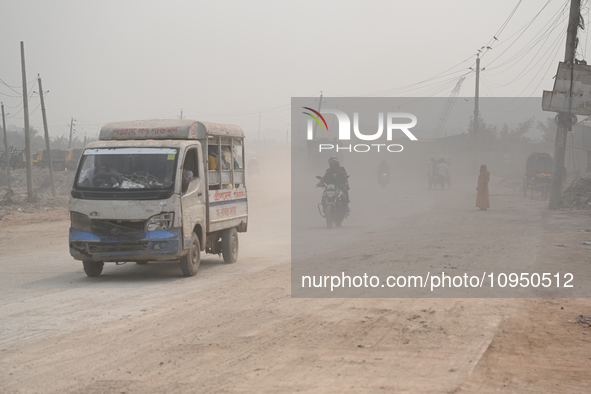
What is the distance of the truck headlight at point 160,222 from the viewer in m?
9.38

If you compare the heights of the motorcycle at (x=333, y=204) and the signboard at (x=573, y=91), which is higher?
the signboard at (x=573, y=91)

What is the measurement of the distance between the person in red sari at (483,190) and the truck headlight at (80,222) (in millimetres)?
16708

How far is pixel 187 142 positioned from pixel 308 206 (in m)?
17.5

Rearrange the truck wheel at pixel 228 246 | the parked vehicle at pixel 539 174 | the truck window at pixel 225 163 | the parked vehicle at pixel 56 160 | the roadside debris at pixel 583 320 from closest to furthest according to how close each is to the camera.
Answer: the roadside debris at pixel 583 320
the truck window at pixel 225 163
the truck wheel at pixel 228 246
the parked vehicle at pixel 539 174
the parked vehicle at pixel 56 160

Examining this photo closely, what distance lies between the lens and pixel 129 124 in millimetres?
10602

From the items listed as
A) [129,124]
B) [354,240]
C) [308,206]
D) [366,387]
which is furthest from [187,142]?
[308,206]

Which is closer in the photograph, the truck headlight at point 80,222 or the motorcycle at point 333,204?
the truck headlight at point 80,222

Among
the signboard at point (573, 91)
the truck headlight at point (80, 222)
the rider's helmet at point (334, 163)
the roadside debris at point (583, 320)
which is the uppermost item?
the signboard at point (573, 91)

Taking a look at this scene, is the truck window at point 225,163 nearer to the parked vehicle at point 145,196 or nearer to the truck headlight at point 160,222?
the parked vehicle at point 145,196

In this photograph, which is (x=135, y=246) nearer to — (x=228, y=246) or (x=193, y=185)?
(x=193, y=185)

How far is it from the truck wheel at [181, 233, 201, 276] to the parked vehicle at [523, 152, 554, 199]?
23.8m

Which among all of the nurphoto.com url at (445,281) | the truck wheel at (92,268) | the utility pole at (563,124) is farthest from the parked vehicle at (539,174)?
the truck wheel at (92,268)

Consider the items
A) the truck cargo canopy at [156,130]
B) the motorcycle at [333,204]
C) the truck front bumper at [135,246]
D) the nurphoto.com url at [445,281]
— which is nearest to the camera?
the nurphoto.com url at [445,281]

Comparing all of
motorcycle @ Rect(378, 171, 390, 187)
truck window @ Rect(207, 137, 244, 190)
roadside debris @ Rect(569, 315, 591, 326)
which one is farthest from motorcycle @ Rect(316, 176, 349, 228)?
motorcycle @ Rect(378, 171, 390, 187)
